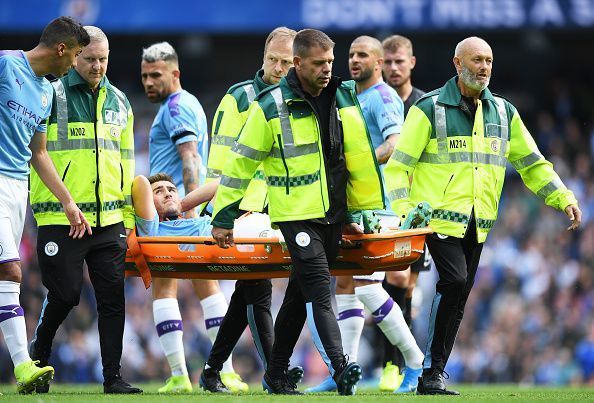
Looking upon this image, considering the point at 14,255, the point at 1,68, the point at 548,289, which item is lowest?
the point at 548,289

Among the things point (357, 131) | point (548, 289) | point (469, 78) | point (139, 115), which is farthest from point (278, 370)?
point (139, 115)

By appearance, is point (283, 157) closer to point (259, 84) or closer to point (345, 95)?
point (345, 95)

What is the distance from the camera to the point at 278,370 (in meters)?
8.98

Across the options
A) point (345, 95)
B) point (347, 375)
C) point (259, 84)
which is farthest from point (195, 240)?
point (347, 375)

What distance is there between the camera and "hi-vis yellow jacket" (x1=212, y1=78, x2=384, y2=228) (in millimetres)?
8328

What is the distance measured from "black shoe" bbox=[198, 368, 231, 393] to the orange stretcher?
903 mm

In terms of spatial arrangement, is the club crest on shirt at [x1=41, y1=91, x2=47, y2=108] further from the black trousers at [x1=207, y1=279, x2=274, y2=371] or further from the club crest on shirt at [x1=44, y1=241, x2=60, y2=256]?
the black trousers at [x1=207, y1=279, x2=274, y2=371]

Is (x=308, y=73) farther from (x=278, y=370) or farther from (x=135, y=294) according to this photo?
(x=135, y=294)

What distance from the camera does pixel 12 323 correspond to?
859cm

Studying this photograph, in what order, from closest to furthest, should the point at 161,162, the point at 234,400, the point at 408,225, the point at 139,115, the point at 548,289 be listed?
the point at 234,400
the point at 408,225
the point at 161,162
the point at 548,289
the point at 139,115

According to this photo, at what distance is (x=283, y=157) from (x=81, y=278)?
178cm

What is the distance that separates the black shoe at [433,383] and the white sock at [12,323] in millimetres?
2791

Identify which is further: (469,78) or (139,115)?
(139,115)

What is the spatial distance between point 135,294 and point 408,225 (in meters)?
12.3
